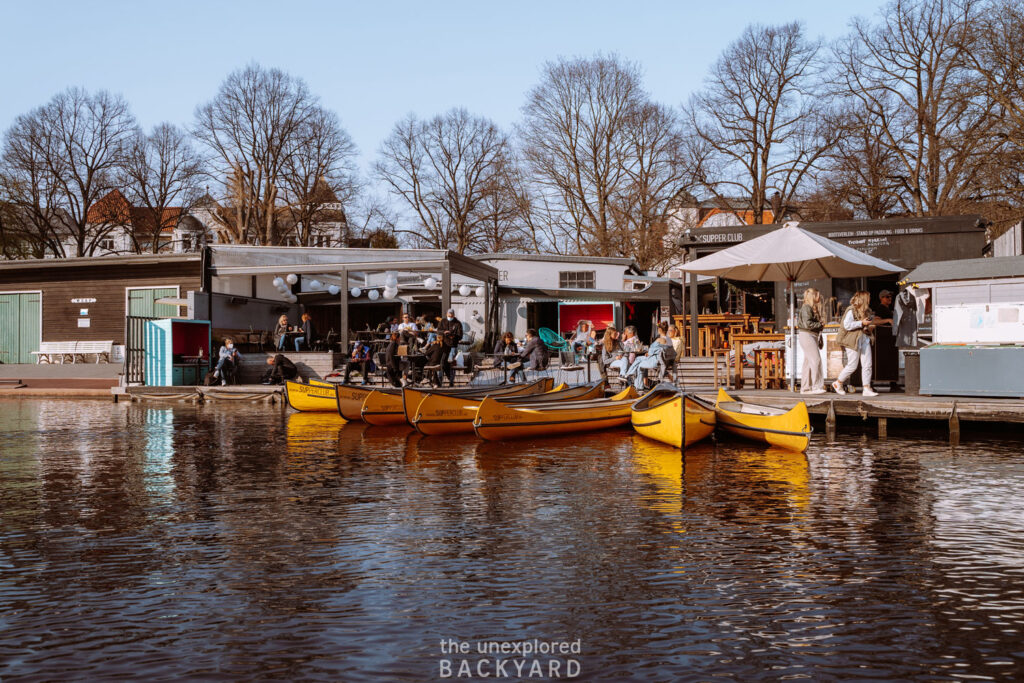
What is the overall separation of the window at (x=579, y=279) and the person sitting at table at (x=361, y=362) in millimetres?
11339

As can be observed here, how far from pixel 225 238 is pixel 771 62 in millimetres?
28392

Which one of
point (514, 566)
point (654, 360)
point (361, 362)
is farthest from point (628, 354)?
point (514, 566)

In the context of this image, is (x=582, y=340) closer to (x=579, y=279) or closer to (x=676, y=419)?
(x=676, y=419)

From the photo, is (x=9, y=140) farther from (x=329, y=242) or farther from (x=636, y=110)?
(x=636, y=110)

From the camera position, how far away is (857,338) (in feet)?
47.0

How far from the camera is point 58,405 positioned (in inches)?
837

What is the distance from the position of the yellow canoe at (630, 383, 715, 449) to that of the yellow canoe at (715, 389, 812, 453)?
0.80 feet

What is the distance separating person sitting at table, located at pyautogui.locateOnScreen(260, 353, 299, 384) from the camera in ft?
72.5

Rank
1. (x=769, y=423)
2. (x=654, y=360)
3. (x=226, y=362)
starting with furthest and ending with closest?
(x=226, y=362)
(x=654, y=360)
(x=769, y=423)

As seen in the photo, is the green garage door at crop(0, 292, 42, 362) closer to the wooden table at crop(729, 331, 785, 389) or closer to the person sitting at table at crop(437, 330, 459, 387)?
the person sitting at table at crop(437, 330, 459, 387)

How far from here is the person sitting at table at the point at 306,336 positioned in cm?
2406

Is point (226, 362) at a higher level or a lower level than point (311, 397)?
higher

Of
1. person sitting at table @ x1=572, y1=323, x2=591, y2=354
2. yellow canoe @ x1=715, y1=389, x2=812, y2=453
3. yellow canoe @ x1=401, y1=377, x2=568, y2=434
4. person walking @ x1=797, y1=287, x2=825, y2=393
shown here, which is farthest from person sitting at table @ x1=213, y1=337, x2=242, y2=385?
person walking @ x1=797, y1=287, x2=825, y2=393

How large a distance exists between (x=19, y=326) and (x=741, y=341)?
904 inches
